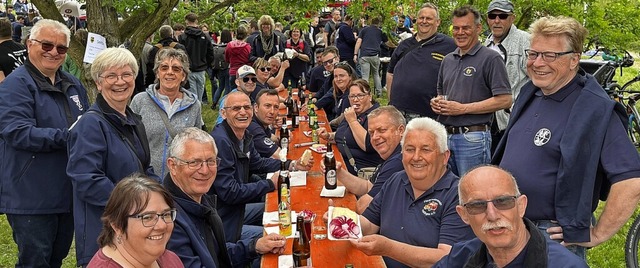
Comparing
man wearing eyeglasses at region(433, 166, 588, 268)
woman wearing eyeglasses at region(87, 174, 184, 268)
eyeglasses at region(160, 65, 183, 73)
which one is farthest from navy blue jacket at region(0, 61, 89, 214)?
man wearing eyeglasses at region(433, 166, 588, 268)

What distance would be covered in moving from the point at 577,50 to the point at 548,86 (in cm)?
21

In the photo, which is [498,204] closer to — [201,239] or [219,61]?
[201,239]

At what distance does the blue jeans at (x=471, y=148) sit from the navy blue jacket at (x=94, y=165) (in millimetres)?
2508

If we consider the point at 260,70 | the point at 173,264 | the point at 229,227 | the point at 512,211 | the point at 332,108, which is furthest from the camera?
the point at 332,108

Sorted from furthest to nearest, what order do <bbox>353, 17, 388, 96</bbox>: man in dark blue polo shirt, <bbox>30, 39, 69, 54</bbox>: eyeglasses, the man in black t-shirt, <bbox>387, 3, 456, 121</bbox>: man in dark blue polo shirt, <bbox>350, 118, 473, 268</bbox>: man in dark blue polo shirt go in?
<bbox>353, 17, 388, 96</bbox>: man in dark blue polo shirt < the man in black t-shirt < <bbox>387, 3, 456, 121</bbox>: man in dark blue polo shirt < <bbox>30, 39, 69, 54</bbox>: eyeglasses < <bbox>350, 118, 473, 268</bbox>: man in dark blue polo shirt

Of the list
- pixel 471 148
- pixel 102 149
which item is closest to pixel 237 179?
pixel 102 149

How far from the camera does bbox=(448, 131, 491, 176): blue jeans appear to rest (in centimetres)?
470

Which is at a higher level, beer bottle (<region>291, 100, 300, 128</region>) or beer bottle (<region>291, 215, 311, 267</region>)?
beer bottle (<region>291, 215, 311, 267</region>)

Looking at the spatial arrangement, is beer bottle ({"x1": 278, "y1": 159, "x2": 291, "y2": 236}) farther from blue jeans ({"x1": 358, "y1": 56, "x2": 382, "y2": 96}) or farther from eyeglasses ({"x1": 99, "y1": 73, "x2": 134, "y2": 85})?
blue jeans ({"x1": 358, "y1": 56, "x2": 382, "y2": 96})

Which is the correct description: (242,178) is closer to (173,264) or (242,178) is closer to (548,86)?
(173,264)

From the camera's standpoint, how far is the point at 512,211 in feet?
7.46

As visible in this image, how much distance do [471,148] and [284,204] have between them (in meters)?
1.75

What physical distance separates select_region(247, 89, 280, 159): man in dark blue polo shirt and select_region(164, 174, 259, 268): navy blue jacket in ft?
→ 7.69

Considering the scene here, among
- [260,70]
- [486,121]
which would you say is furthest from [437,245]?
[260,70]
